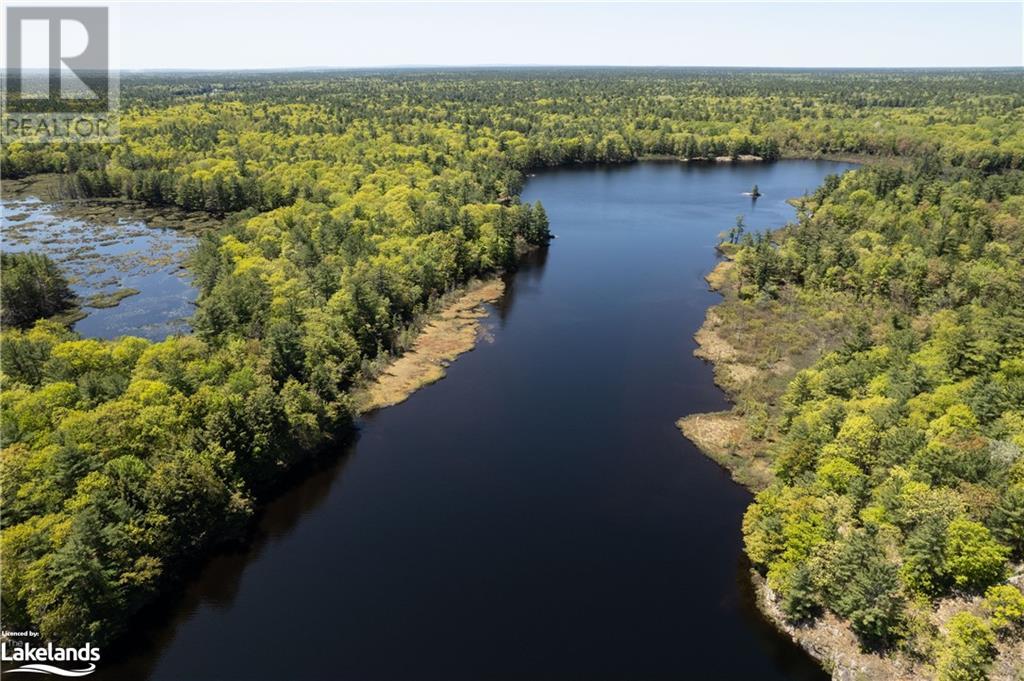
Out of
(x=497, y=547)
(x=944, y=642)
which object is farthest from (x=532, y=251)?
(x=944, y=642)

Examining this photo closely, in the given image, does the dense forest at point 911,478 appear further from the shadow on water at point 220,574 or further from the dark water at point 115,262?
the dark water at point 115,262

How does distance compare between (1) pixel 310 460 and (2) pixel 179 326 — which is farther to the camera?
(2) pixel 179 326

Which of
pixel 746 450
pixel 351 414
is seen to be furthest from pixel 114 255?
pixel 746 450

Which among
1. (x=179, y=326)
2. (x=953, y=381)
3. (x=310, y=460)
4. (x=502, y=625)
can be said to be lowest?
(x=502, y=625)

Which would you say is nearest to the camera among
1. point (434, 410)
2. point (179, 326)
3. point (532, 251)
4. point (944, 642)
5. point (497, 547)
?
point (944, 642)

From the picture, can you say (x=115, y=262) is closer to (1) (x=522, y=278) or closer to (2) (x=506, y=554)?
(1) (x=522, y=278)

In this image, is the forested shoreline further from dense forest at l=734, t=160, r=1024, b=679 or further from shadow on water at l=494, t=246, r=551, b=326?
shadow on water at l=494, t=246, r=551, b=326

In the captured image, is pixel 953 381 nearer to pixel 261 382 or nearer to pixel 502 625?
pixel 502 625

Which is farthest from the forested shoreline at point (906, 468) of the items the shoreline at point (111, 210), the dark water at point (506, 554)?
the shoreline at point (111, 210)
